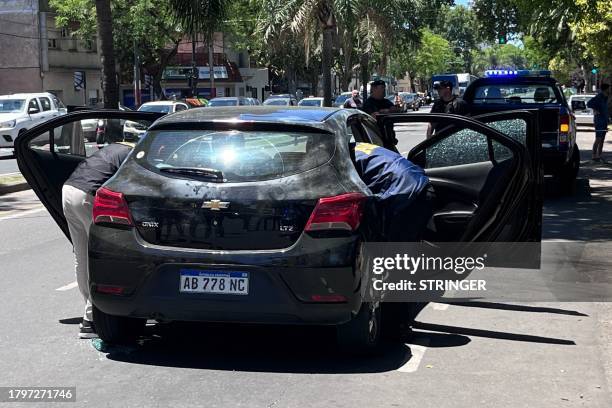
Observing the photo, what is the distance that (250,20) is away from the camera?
52062 millimetres

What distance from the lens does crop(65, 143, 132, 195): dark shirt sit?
6.52 meters

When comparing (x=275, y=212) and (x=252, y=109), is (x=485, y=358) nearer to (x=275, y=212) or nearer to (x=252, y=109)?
(x=275, y=212)

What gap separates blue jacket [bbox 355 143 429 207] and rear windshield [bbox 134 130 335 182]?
1.46 feet

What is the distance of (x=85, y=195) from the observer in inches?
256

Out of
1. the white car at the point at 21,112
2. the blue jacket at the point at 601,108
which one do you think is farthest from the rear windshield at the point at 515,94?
the white car at the point at 21,112

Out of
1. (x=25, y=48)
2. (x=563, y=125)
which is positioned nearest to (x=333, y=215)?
(x=563, y=125)

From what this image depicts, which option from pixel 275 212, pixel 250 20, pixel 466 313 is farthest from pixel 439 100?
pixel 250 20

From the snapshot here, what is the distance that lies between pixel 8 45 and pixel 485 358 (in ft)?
167

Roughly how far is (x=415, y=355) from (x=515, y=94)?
11.5m

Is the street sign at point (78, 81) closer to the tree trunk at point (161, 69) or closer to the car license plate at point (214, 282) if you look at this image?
the tree trunk at point (161, 69)

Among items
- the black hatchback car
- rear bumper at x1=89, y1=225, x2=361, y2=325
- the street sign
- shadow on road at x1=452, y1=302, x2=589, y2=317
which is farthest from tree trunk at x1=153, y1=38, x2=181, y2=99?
rear bumper at x1=89, y1=225, x2=361, y2=325

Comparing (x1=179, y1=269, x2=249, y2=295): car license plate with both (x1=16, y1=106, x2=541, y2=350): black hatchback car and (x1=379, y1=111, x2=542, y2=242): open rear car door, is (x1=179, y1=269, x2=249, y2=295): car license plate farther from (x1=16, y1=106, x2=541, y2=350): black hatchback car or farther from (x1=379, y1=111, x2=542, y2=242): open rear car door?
(x1=379, y1=111, x2=542, y2=242): open rear car door

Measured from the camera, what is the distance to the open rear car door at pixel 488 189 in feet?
23.7

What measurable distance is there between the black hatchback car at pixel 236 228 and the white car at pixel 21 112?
80.5 ft
